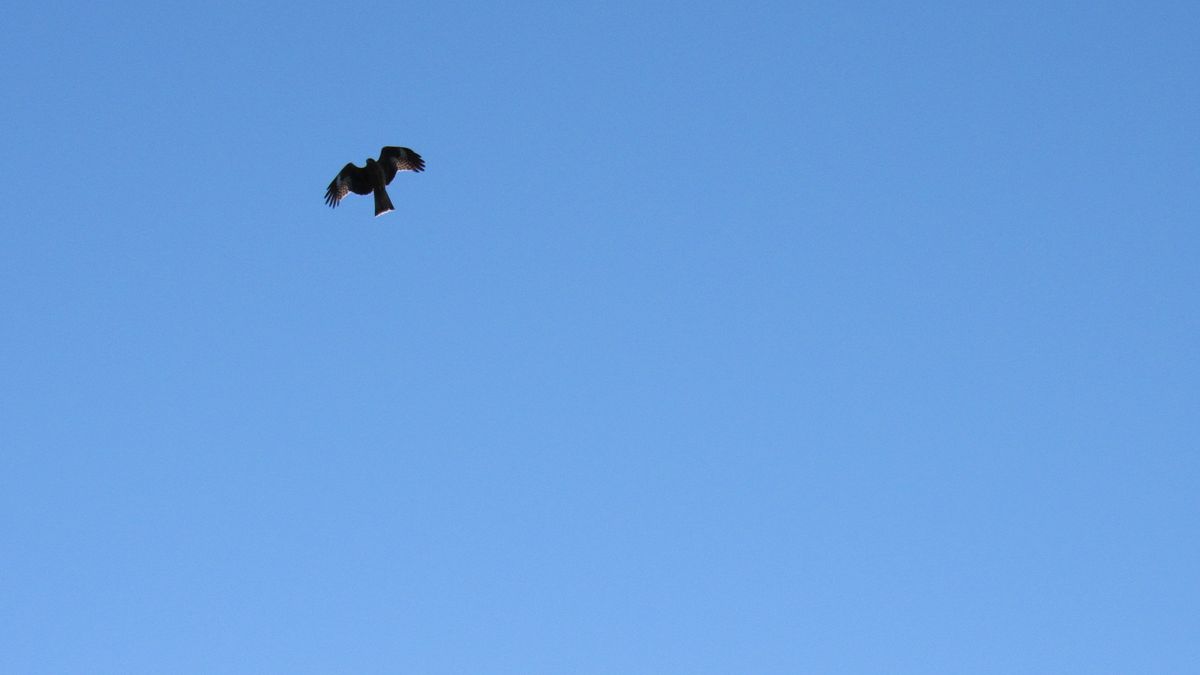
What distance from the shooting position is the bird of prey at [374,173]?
21406mm

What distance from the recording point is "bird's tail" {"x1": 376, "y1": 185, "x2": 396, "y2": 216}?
20.7m

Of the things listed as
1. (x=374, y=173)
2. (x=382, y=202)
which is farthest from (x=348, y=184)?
(x=382, y=202)

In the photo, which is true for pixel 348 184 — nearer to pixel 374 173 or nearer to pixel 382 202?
pixel 374 173

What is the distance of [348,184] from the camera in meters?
21.8

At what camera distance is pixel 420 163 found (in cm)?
2170

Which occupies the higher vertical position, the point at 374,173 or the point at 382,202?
the point at 374,173

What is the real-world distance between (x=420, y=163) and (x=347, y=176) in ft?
5.29

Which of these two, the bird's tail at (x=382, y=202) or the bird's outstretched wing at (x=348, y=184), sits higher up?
the bird's outstretched wing at (x=348, y=184)

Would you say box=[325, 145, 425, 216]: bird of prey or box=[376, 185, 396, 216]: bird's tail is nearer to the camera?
box=[376, 185, 396, 216]: bird's tail

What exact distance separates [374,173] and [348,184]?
0.78 meters

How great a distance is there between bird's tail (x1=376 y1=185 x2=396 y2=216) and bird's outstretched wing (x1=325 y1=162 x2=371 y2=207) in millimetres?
438

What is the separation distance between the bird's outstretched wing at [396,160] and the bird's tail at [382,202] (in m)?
0.30

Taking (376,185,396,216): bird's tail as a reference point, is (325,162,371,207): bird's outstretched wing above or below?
above

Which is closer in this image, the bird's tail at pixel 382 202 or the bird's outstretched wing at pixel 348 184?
the bird's tail at pixel 382 202
